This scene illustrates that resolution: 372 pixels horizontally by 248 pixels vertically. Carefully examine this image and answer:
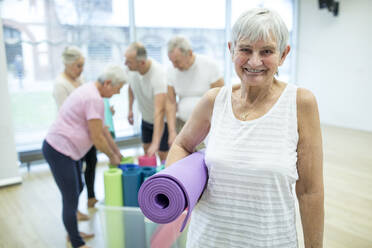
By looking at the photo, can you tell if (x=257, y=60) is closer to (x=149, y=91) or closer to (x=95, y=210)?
(x=149, y=91)

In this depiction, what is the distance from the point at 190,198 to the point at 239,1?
5.80 m

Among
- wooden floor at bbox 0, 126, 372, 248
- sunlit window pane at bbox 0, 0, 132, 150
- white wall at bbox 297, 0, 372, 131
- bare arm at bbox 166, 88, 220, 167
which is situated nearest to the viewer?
bare arm at bbox 166, 88, 220, 167

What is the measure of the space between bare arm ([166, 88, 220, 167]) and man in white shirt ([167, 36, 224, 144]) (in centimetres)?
133

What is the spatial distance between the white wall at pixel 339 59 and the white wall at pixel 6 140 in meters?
5.46

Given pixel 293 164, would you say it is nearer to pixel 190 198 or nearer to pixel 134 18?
pixel 190 198

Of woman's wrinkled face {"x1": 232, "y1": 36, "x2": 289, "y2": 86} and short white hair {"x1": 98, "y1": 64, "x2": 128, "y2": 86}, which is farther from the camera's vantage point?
short white hair {"x1": 98, "y1": 64, "x2": 128, "y2": 86}

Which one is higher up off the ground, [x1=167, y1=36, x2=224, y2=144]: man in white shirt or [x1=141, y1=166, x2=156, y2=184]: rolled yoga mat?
[x1=167, y1=36, x2=224, y2=144]: man in white shirt

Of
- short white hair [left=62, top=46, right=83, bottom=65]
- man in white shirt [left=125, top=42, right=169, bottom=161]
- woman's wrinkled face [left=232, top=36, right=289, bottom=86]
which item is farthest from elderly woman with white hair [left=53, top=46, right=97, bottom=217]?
woman's wrinkled face [left=232, top=36, right=289, bottom=86]

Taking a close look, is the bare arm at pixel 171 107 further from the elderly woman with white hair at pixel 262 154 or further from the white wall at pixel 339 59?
the white wall at pixel 339 59

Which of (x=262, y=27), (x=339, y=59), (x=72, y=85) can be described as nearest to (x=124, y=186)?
(x=262, y=27)

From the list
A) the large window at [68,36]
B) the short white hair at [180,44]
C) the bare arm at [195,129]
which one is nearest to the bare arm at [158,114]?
the short white hair at [180,44]

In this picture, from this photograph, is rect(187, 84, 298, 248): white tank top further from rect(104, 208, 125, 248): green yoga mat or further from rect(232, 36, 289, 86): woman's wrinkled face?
rect(104, 208, 125, 248): green yoga mat

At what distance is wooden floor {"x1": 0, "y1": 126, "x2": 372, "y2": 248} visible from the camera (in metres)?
2.32

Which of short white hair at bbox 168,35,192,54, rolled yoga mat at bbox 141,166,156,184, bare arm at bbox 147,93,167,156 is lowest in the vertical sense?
rolled yoga mat at bbox 141,166,156,184
